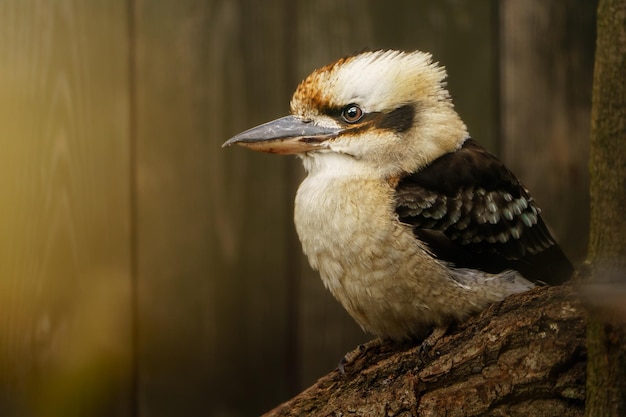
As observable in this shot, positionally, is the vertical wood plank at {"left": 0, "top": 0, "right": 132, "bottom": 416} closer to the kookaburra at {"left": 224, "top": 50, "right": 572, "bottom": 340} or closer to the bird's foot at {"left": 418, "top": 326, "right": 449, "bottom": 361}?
the kookaburra at {"left": 224, "top": 50, "right": 572, "bottom": 340}

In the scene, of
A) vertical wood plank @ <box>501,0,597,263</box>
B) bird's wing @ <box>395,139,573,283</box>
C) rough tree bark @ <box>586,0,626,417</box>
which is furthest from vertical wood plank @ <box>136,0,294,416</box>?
rough tree bark @ <box>586,0,626,417</box>

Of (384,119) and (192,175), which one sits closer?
(384,119)

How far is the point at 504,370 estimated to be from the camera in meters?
1.27

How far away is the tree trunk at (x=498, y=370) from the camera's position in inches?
48.3

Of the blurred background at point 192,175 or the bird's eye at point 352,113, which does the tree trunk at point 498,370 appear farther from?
the blurred background at point 192,175

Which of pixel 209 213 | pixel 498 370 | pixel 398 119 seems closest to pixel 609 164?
pixel 498 370

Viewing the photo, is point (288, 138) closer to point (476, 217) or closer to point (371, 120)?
point (371, 120)

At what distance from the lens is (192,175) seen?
86.1 inches

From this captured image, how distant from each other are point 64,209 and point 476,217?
40.3 inches

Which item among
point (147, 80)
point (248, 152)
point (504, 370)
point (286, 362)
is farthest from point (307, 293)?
point (504, 370)

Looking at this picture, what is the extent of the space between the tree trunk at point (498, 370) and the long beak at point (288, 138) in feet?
1.31

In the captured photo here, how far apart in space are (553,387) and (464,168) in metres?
0.46

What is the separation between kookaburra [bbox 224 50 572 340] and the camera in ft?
4.87

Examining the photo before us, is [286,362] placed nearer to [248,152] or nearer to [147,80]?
[248,152]
